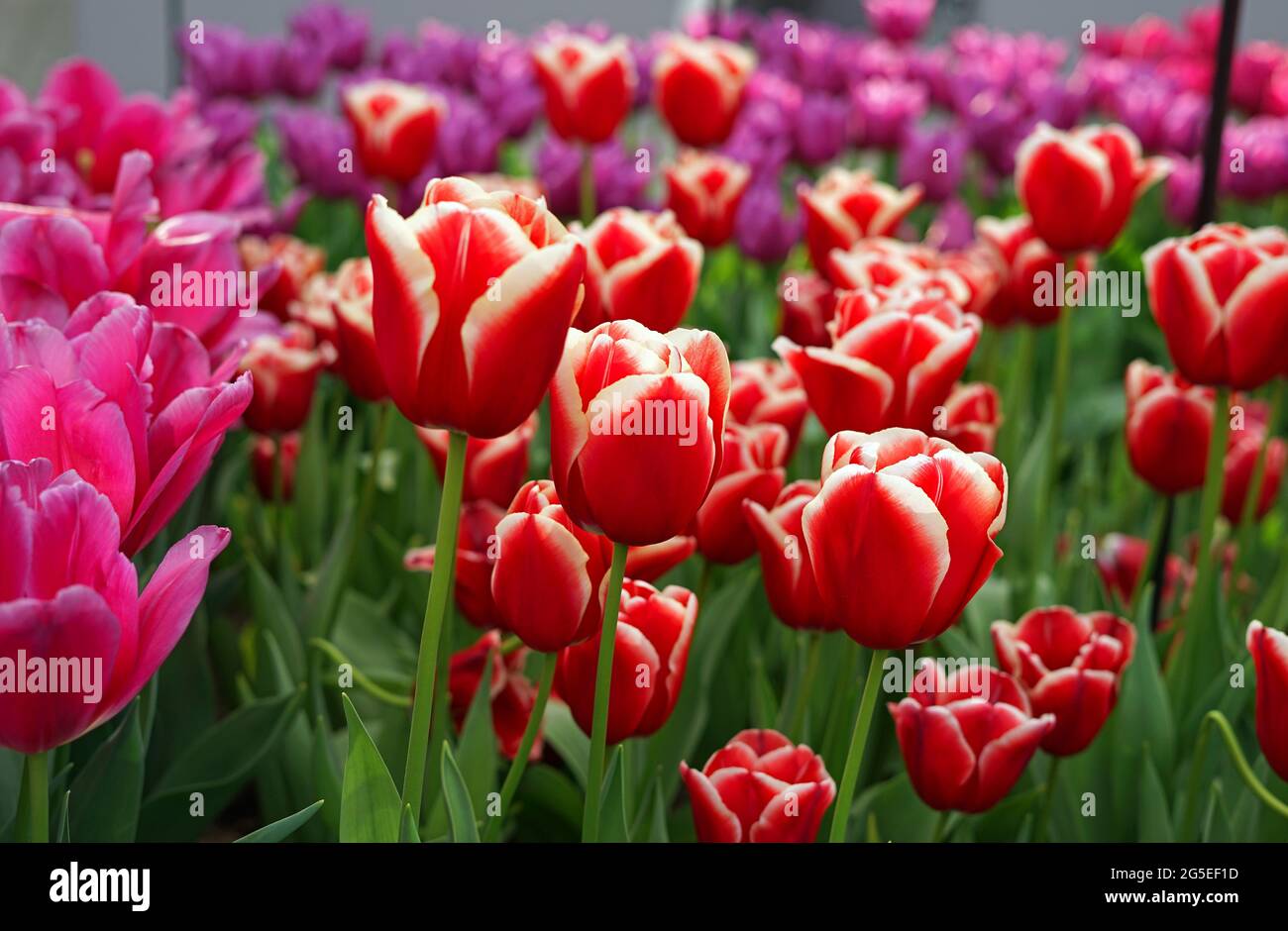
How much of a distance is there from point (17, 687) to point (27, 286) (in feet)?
1.10

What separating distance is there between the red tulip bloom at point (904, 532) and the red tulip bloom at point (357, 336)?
18.2 inches

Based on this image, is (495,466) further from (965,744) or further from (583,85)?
(583,85)

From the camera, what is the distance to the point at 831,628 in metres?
0.87

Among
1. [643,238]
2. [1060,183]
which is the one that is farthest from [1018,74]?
[643,238]

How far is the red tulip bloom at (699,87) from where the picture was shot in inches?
74.6

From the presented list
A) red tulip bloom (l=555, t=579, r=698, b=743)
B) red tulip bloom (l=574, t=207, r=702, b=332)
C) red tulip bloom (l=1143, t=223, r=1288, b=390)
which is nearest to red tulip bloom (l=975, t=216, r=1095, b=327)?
red tulip bloom (l=1143, t=223, r=1288, b=390)

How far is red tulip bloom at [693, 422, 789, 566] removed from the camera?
2.95 feet

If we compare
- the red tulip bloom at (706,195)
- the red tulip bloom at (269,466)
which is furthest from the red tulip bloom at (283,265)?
the red tulip bloom at (706,195)

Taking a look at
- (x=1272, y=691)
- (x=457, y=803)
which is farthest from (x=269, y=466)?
(x=1272, y=691)

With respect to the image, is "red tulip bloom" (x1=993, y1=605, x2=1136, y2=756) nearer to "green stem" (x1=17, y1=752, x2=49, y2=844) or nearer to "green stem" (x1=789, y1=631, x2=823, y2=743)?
"green stem" (x1=789, y1=631, x2=823, y2=743)

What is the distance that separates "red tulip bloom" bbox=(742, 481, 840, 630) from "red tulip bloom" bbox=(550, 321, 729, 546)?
217mm

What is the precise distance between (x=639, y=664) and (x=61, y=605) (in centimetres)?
32

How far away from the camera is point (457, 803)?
0.73 metres

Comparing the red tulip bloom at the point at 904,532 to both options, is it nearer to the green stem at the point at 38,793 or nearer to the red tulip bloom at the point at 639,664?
the red tulip bloom at the point at 639,664
